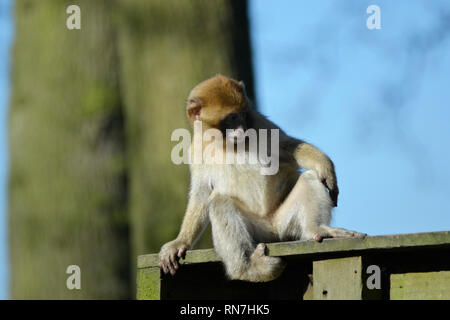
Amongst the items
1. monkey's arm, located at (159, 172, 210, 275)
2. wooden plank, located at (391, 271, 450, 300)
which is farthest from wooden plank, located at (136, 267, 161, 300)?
wooden plank, located at (391, 271, 450, 300)

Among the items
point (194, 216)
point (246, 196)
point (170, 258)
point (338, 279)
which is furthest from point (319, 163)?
point (338, 279)

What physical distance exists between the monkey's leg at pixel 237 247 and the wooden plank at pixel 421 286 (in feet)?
2.98

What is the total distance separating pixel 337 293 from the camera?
546 centimetres

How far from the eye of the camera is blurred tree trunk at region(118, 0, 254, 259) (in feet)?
26.9

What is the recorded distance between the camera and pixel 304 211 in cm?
662

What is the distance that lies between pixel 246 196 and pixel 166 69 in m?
2.00

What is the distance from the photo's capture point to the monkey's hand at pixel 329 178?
6.88 m

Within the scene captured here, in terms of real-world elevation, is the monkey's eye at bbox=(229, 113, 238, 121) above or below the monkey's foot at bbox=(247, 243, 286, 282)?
above

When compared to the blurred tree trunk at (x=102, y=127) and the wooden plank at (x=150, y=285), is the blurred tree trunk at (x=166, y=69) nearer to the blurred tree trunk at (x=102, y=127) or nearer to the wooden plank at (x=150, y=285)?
the blurred tree trunk at (x=102, y=127)

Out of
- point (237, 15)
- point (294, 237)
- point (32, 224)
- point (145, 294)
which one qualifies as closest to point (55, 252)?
point (32, 224)

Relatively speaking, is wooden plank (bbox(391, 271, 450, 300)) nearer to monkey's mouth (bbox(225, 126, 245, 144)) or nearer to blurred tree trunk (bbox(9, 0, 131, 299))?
monkey's mouth (bbox(225, 126, 245, 144))

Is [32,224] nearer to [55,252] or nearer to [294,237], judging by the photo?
[55,252]

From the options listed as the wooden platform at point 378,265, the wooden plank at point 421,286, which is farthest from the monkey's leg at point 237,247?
the wooden plank at point 421,286
